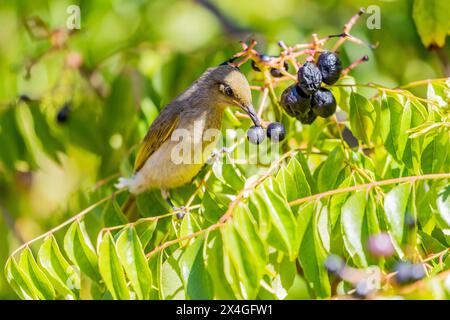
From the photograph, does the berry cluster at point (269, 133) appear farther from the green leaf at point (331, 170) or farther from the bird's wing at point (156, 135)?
the bird's wing at point (156, 135)

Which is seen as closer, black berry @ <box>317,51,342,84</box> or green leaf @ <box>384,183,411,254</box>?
green leaf @ <box>384,183,411,254</box>

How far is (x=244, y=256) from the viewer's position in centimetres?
295

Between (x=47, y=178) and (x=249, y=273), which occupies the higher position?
(x=47, y=178)

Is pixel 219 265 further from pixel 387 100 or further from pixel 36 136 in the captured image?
pixel 36 136

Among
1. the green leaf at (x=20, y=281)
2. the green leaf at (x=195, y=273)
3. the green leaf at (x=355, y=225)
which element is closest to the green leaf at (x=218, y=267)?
the green leaf at (x=195, y=273)

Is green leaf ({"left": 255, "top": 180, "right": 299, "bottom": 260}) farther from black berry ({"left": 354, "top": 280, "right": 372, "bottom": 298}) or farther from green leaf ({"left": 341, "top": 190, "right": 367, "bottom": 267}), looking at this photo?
black berry ({"left": 354, "top": 280, "right": 372, "bottom": 298})

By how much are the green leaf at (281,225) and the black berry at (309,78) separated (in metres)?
0.80

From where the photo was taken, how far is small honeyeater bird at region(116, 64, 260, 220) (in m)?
4.66

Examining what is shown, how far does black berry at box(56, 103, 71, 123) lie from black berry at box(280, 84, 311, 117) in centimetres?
222

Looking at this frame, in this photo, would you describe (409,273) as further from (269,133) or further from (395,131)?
(269,133)

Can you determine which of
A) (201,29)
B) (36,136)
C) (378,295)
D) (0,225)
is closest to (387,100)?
(378,295)

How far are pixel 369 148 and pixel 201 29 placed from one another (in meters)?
3.09

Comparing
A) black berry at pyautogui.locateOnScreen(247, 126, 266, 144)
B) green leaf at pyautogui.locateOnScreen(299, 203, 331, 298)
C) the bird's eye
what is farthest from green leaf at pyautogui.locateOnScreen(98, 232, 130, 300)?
the bird's eye

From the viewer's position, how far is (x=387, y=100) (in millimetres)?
3762
